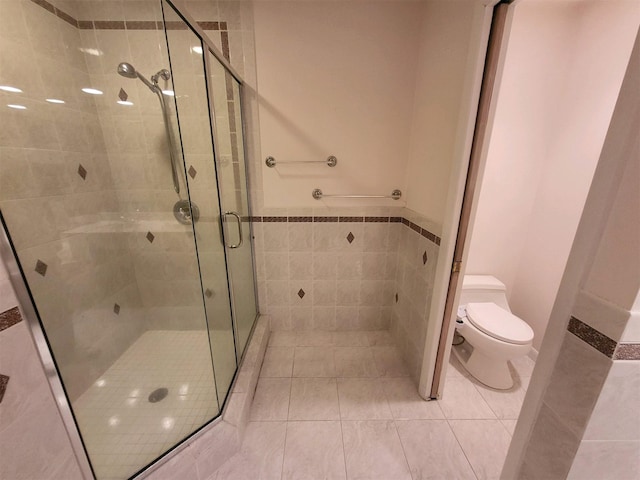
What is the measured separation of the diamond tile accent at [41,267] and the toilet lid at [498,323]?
7.41 feet

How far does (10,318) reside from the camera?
60 centimetres

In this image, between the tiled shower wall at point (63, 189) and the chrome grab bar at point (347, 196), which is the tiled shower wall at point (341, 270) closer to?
the chrome grab bar at point (347, 196)

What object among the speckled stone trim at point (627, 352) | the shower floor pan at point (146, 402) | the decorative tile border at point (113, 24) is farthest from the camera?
the decorative tile border at point (113, 24)

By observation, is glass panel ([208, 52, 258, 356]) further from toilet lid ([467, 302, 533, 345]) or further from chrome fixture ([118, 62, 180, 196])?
toilet lid ([467, 302, 533, 345])

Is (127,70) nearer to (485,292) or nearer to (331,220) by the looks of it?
(331,220)

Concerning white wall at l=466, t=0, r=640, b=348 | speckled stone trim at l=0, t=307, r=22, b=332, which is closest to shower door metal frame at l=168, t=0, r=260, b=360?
speckled stone trim at l=0, t=307, r=22, b=332

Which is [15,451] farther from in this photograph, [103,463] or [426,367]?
[426,367]

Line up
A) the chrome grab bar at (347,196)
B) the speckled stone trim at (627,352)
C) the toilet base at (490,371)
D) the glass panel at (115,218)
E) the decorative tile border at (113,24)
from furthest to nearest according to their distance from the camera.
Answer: the chrome grab bar at (347,196) < the toilet base at (490,371) < the decorative tile border at (113,24) < the glass panel at (115,218) < the speckled stone trim at (627,352)

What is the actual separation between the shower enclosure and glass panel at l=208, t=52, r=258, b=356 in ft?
0.04

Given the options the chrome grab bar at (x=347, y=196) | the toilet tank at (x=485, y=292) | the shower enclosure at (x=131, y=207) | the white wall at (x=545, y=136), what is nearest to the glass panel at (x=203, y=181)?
the shower enclosure at (x=131, y=207)

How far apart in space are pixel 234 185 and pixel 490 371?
6.80 ft

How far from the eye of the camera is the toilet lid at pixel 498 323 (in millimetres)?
1479

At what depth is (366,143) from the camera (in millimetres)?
1719

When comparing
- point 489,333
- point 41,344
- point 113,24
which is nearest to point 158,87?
point 113,24
